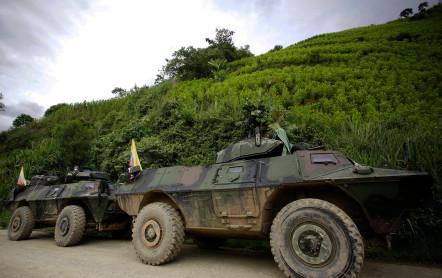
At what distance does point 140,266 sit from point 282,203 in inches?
92.3

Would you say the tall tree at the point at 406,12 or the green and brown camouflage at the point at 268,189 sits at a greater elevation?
the tall tree at the point at 406,12

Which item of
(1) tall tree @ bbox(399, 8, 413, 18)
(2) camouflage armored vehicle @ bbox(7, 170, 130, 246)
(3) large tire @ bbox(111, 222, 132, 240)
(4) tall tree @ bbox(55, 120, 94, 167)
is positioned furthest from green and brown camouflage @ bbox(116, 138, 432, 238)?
(1) tall tree @ bbox(399, 8, 413, 18)

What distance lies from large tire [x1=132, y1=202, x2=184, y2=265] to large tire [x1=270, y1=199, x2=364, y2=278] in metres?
1.68

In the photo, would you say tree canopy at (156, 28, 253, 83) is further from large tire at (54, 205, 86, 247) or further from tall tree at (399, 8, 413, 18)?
tall tree at (399, 8, 413, 18)

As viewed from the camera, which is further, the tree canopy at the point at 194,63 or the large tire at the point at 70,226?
the tree canopy at the point at 194,63

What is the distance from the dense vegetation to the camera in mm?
7938

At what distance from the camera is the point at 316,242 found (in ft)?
11.5

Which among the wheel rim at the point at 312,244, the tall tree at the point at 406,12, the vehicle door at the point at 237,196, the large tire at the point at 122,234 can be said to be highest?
the tall tree at the point at 406,12

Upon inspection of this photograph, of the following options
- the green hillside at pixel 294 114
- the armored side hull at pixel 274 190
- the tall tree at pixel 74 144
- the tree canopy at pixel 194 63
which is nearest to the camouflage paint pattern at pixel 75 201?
the armored side hull at pixel 274 190

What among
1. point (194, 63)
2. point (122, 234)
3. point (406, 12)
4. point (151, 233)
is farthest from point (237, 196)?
point (406, 12)

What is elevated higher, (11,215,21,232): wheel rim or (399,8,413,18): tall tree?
(399,8,413,18): tall tree

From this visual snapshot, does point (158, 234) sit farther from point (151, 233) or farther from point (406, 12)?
point (406, 12)

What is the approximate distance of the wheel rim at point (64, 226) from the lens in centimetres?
664

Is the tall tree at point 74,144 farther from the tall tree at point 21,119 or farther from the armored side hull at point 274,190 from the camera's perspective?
the tall tree at point 21,119
